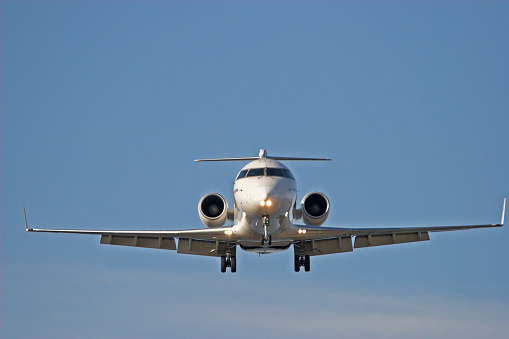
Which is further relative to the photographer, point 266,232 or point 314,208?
point 314,208

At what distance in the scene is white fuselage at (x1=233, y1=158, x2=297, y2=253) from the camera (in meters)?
28.7

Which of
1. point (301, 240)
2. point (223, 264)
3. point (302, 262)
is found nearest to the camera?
point (301, 240)

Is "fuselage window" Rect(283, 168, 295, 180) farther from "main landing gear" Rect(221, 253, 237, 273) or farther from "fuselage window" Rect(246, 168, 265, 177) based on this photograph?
"main landing gear" Rect(221, 253, 237, 273)

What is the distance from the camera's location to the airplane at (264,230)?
2914cm

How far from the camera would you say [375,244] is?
33656mm

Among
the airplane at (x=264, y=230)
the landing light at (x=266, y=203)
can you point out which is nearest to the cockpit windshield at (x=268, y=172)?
the airplane at (x=264, y=230)

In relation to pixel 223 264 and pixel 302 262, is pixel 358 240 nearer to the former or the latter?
pixel 302 262

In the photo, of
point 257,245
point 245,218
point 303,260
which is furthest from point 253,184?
point 303,260

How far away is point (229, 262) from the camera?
3347 cm

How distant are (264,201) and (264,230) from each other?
1.51 metres

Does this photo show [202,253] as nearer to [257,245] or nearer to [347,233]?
[257,245]

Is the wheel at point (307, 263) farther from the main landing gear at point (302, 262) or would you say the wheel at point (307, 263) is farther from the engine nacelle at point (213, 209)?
the engine nacelle at point (213, 209)

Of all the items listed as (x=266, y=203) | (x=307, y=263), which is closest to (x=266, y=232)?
(x=266, y=203)

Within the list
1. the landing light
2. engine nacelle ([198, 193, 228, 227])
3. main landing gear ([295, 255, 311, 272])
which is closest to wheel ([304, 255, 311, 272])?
main landing gear ([295, 255, 311, 272])
